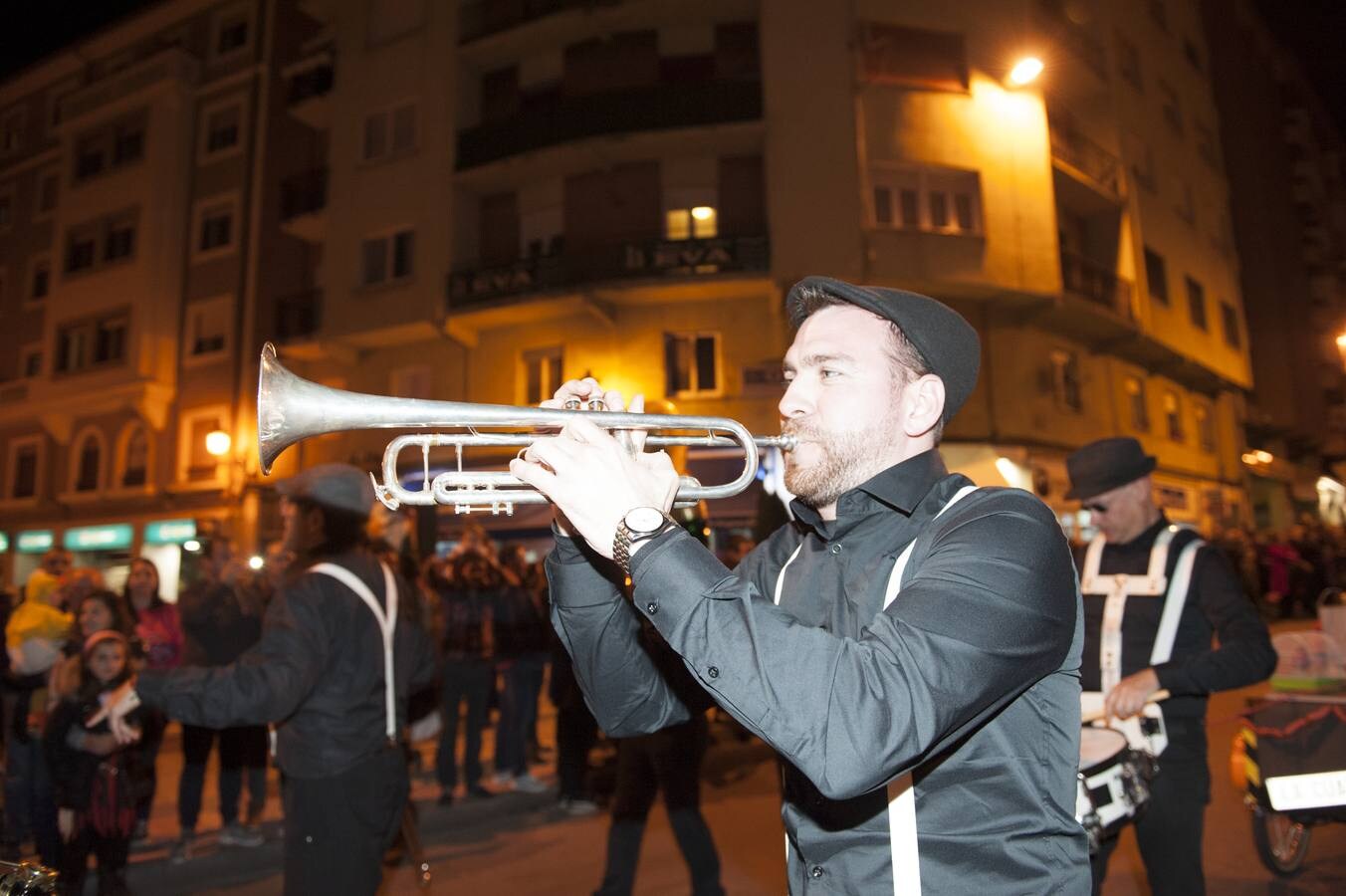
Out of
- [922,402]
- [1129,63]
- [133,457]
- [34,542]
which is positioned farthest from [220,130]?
[922,402]

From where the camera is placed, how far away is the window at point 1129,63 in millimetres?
21391

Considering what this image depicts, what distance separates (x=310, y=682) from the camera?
3.13 m

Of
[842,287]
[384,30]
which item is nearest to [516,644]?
[842,287]

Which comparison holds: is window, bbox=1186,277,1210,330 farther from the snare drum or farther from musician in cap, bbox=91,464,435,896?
musician in cap, bbox=91,464,435,896

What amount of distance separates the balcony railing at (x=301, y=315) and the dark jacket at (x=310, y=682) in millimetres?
19336

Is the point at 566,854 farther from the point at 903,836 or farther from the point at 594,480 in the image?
the point at 594,480

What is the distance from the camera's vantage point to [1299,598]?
1816 centimetres

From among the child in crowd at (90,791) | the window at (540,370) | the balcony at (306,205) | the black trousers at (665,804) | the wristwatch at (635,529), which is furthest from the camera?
the balcony at (306,205)

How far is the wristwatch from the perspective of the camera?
1.47 m

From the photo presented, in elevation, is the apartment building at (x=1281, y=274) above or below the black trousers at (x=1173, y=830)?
above

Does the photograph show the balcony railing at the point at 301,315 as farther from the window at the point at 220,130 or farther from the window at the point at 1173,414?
the window at the point at 1173,414

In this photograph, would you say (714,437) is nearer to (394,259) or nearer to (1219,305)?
(394,259)

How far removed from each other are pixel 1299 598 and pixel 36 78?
37169mm

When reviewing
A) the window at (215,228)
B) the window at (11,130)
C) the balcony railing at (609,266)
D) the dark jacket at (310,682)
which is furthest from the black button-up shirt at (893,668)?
the window at (11,130)
